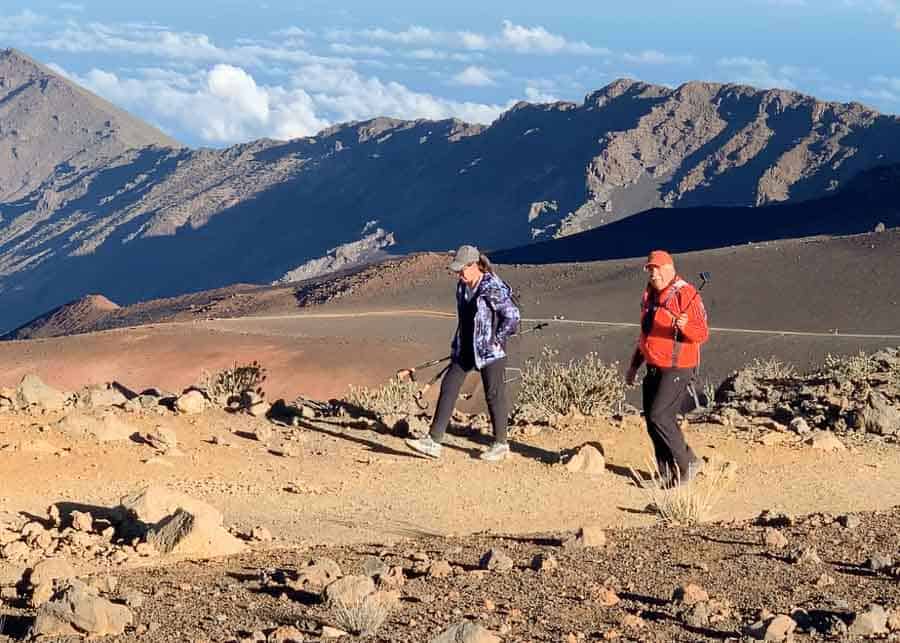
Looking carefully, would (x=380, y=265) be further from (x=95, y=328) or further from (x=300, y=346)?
(x=300, y=346)

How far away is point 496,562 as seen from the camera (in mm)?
6363

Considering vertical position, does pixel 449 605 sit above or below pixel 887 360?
below

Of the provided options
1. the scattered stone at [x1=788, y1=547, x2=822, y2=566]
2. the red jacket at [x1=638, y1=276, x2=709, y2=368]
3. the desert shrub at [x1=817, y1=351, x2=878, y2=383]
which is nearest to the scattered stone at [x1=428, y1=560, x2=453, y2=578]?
the scattered stone at [x1=788, y1=547, x2=822, y2=566]

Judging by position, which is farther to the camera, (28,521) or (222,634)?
(28,521)

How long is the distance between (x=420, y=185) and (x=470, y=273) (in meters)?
114

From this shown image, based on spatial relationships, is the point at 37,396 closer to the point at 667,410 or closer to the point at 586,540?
the point at 667,410

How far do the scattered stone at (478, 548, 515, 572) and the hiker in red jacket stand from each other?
8.10ft

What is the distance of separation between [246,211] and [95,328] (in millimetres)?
70511

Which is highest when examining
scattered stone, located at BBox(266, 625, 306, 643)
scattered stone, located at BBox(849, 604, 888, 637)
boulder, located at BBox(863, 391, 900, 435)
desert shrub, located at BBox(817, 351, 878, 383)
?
desert shrub, located at BBox(817, 351, 878, 383)

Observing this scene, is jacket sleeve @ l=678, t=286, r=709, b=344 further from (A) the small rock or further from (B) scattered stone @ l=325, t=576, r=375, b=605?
(B) scattered stone @ l=325, t=576, r=375, b=605

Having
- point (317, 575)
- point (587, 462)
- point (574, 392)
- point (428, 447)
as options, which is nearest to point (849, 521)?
point (317, 575)

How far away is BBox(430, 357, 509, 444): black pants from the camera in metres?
10.1

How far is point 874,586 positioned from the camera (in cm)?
580

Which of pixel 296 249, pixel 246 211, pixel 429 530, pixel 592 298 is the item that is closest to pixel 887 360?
pixel 429 530
